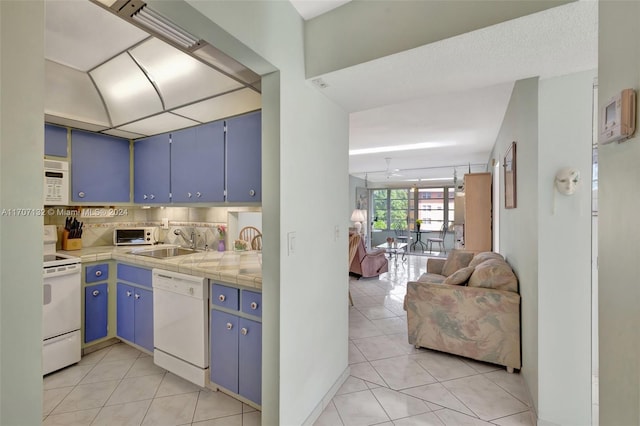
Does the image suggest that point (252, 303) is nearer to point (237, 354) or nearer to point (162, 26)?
point (237, 354)

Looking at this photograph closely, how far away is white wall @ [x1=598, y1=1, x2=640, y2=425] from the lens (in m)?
0.70

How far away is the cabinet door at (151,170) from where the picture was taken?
2.95 m

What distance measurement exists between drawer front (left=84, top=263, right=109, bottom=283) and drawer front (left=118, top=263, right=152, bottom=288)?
129 mm

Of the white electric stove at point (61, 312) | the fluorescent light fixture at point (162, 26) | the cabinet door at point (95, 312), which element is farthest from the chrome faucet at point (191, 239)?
the fluorescent light fixture at point (162, 26)

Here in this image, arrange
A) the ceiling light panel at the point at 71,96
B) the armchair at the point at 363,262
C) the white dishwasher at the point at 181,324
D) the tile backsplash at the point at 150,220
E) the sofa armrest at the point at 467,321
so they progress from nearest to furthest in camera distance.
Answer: the white dishwasher at the point at 181,324
the ceiling light panel at the point at 71,96
the sofa armrest at the point at 467,321
the tile backsplash at the point at 150,220
the armchair at the point at 363,262

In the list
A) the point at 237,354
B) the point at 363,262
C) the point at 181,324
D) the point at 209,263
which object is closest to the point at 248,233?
the point at 209,263

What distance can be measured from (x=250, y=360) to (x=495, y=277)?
2140 mm

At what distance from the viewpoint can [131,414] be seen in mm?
1920

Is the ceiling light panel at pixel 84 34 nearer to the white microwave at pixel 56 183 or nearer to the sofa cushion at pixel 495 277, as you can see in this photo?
the white microwave at pixel 56 183

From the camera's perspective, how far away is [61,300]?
2393 millimetres

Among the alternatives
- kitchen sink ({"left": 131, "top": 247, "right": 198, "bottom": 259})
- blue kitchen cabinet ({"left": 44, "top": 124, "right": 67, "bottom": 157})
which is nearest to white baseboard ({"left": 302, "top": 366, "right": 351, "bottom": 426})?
kitchen sink ({"left": 131, "top": 247, "right": 198, "bottom": 259})

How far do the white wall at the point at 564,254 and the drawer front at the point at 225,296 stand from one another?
196 cm

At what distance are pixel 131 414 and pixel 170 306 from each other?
2.28 ft

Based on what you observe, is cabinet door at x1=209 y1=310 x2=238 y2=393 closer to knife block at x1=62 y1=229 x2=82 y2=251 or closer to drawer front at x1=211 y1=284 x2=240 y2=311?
drawer front at x1=211 y1=284 x2=240 y2=311
